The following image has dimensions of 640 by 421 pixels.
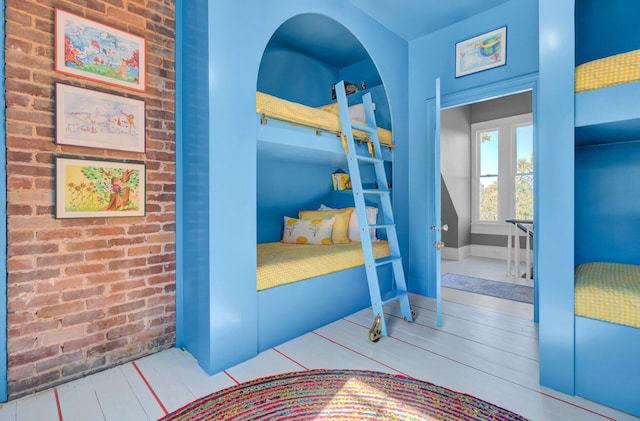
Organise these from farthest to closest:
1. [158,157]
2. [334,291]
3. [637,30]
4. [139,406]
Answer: [334,291]
[637,30]
[158,157]
[139,406]

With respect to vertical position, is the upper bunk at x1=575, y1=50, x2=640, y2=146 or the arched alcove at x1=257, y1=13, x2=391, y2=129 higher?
the arched alcove at x1=257, y1=13, x2=391, y2=129

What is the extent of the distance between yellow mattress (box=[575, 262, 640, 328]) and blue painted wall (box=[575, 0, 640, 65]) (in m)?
1.87

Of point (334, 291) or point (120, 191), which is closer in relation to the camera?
point (120, 191)

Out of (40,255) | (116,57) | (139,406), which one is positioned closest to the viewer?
(139,406)

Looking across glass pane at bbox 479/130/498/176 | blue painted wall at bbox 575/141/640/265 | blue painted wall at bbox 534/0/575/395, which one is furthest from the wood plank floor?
glass pane at bbox 479/130/498/176

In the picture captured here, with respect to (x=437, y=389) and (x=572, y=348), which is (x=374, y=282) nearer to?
(x=437, y=389)

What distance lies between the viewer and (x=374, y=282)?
250 centimetres

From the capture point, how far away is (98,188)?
1.92 meters

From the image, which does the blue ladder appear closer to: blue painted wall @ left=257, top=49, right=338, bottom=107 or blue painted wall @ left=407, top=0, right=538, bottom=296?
blue painted wall @ left=407, top=0, right=538, bottom=296

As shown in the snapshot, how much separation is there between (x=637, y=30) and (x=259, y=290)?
3489 millimetres

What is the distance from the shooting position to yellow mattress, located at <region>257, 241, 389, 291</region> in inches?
90.9

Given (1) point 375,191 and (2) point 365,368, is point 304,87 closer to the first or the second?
(1) point 375,191

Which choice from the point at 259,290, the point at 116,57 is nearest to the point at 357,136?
the point at 259,290

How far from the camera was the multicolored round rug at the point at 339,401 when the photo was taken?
154cm
